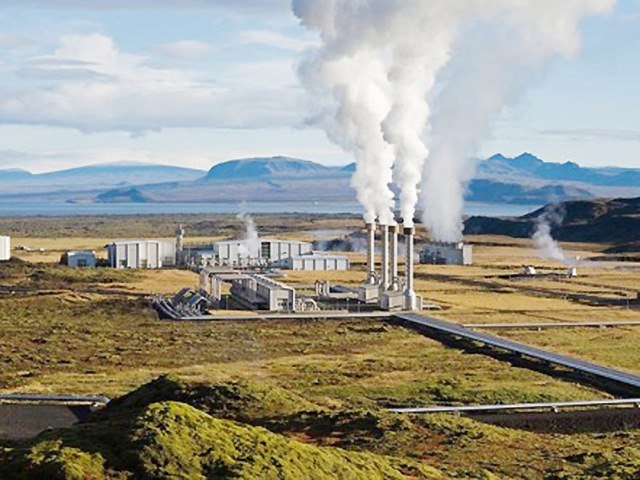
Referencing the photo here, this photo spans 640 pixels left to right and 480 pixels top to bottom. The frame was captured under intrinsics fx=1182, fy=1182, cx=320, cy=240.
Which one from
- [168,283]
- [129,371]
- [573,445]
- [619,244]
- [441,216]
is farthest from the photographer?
[441,216]

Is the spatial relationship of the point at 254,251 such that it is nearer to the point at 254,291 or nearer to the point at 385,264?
the point at 385,264

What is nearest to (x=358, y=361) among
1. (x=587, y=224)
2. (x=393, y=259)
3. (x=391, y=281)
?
(x=393, y=259)

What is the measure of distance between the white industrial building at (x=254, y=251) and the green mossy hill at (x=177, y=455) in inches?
3138

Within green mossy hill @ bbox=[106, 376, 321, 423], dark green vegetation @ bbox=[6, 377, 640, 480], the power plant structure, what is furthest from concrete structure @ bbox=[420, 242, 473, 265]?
green mossy hill @ bbox=[106, 376, 321, 423]

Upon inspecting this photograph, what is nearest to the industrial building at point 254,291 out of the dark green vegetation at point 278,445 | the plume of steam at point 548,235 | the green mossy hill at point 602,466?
the dark green vegetation at point 278,445

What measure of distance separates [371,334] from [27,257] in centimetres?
6865

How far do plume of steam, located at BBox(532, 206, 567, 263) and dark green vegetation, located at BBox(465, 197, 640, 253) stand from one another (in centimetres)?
46

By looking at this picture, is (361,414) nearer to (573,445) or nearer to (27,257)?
(573,445)

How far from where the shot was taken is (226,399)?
31.4 m

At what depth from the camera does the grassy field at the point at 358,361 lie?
2905 centimetres

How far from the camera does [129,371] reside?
44562 mm

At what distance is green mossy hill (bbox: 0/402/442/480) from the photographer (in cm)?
2152

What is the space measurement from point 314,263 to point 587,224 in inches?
3178

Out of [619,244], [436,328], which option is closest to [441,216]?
[619,244]
